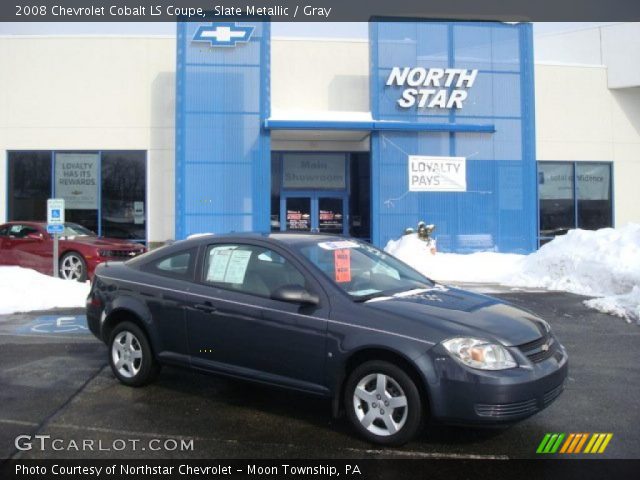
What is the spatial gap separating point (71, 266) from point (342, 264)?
9.63 meters

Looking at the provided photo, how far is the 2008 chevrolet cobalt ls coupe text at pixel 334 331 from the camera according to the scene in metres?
3.97

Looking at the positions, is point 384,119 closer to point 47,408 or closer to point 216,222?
point 216,222

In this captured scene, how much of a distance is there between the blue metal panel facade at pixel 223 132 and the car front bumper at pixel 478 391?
13.7m

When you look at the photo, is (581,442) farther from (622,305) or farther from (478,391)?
(622,305)

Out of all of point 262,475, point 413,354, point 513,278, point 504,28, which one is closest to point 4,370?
point 262,475

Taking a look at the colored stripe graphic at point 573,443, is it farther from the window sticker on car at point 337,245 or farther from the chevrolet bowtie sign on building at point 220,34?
the chevrolet bowtie sign on building at point 220,34

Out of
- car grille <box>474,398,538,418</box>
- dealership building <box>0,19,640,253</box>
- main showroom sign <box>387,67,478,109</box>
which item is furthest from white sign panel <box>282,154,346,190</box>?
car grille <box>474,398,538,418</box>

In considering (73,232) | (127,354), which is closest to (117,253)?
(73,232)

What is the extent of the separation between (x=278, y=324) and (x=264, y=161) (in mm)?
13273

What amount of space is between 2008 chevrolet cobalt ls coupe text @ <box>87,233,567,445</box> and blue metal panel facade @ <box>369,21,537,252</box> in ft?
41.6

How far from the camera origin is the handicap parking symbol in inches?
328

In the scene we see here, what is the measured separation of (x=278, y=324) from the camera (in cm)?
462

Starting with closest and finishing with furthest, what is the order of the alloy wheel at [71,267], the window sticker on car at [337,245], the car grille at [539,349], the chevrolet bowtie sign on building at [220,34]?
the car grille at [539,349] → the window sticker on car at [337,245] → the alloy wheel at [71,267] → the chevrolet bowtie sign on building at [220,34]

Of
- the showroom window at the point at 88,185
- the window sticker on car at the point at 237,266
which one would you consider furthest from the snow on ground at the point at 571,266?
the showroom window at the point at 88,185
